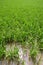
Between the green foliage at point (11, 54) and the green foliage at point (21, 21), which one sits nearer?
the green foliage at point (11, 54)

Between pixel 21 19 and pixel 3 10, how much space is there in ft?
1.65

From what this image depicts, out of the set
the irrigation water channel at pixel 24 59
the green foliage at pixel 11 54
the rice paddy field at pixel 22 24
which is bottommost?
the irrigation water channel at pixel 24 59

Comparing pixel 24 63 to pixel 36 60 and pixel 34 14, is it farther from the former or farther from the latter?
pixel 34 14

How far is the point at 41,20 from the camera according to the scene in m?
3.89

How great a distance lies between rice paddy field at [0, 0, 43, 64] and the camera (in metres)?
3.36

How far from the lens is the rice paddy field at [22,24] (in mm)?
3355

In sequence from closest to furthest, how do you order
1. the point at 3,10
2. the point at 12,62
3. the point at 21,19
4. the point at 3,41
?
1. the point at 12,62
2. the point at 3,41
3. the point at 21,19
4. the point at 3,10

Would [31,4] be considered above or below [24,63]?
above

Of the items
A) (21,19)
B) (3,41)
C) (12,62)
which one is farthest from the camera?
(21,19)

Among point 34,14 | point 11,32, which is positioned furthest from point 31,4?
point 11,32

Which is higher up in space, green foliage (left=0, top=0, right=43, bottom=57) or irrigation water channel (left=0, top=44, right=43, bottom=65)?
green foliage (left=0, top=0, right=43, bottom=57)

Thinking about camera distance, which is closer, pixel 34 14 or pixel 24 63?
pixel 24 63

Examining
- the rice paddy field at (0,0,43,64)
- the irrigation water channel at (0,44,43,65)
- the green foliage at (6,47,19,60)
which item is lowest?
the irrigation water channel at (0,44,43,65)

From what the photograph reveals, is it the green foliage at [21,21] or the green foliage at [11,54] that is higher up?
the green foliage at [21,21]
